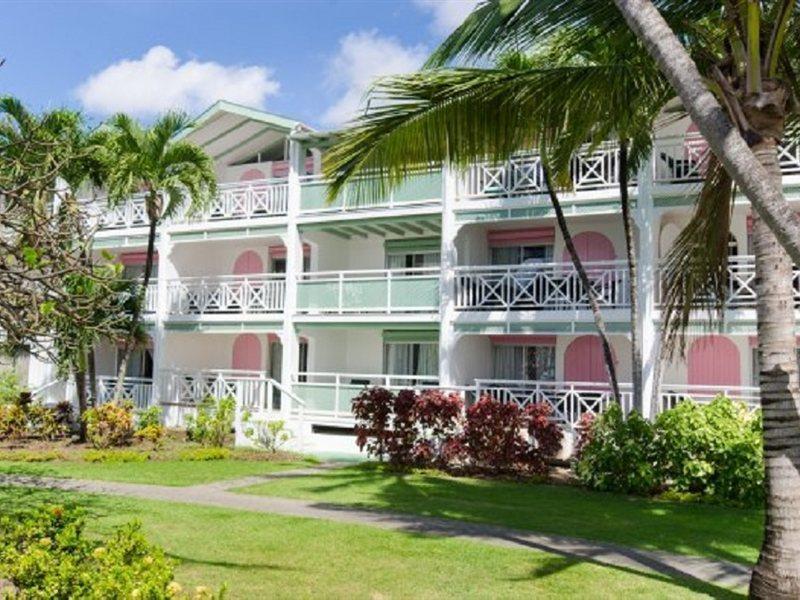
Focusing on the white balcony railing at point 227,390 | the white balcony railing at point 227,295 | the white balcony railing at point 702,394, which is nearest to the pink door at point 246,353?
the white balcony railing at point 227,390

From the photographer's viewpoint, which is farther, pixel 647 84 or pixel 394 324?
pixel 394 324

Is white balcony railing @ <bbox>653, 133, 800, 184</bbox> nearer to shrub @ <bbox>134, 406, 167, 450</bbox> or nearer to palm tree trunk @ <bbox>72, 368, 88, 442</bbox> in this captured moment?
shrub @ <bbox>134, 406, 167, 450</bbox>

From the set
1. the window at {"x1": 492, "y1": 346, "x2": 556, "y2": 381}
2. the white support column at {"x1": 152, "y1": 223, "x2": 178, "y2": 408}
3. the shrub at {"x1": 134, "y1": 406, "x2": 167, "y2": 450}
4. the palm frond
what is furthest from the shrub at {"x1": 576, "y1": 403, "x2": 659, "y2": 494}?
the white support column at {"x1": 152, "y1": 223, "x2": 178, "y2": 408}

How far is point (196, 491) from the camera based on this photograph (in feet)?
42.8

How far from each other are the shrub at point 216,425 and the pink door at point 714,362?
1111cm

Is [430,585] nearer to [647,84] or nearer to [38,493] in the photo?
[647,84]

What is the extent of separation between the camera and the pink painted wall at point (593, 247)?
20.6 meters

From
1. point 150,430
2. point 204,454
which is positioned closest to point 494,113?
point 204,454

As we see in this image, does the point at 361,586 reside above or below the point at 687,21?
below

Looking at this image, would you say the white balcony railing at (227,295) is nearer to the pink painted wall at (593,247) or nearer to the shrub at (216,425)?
the shrub at (216,425)

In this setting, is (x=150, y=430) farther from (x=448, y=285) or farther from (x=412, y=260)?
(x=412, y=260)

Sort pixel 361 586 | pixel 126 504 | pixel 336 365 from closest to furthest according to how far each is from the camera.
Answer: pixel 361 586 → pixel 126 504 → pixel 336 365

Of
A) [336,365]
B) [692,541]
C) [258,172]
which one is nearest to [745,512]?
[692,541]

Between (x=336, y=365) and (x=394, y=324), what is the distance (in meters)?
4.23
